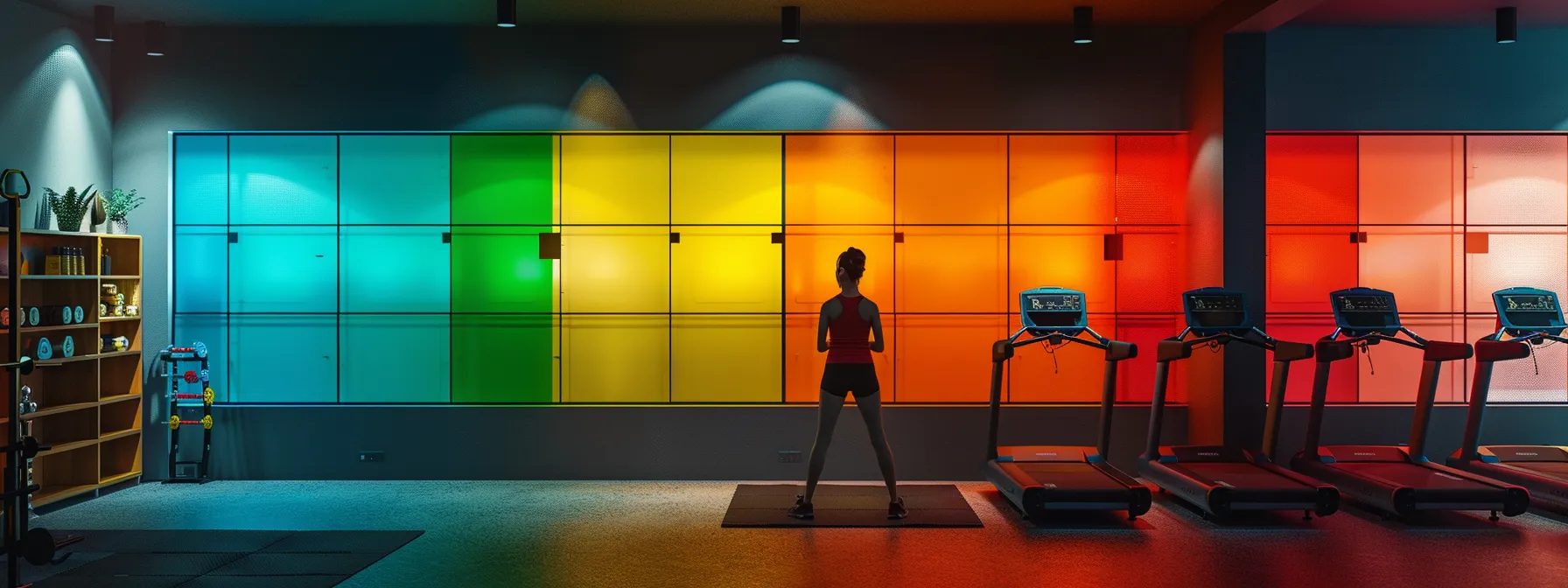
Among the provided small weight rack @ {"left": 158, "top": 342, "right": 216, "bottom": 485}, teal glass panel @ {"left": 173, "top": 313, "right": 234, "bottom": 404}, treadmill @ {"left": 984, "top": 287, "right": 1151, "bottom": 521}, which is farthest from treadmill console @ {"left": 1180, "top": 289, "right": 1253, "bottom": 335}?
teal glass panel @ {"left": 173, "top": 313, "right": 234, "bottom": 404}

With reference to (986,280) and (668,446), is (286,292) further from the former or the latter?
(986,280)

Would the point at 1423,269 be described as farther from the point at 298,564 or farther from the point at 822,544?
the point at 298,564

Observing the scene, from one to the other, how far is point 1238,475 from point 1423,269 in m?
3.09

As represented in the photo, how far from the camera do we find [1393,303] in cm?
654

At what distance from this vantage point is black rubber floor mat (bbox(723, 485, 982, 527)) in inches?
231

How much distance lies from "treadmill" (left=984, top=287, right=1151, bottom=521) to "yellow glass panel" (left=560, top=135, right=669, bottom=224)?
2.85m

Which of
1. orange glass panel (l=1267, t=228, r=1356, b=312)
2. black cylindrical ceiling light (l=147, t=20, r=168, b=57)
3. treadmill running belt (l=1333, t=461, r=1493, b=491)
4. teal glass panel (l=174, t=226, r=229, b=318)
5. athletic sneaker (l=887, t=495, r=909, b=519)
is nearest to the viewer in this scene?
treadmill running belt (l=1333, t=461, r=1493, b=491)

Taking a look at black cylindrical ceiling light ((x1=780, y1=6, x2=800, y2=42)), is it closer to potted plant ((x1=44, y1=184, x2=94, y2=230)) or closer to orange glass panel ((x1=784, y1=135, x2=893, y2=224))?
orange glass panel ((x1=784, y1=135, x2=893, y2=224))

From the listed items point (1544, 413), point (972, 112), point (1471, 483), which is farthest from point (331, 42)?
point (1544, 413)

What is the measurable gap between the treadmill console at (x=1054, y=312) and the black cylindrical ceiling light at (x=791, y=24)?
7.89 ft

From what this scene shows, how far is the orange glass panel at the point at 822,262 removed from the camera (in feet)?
24.8

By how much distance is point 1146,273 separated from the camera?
7.62m

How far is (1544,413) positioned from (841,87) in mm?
5979

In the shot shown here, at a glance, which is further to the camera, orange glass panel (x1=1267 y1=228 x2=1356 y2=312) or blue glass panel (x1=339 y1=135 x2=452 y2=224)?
orange glass panel (x1=1267 y1=228 x2=1356 y2=312)
